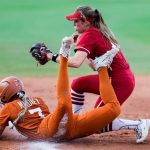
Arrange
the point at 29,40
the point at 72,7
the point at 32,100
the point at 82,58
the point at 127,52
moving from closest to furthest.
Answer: the point at 82,58
the point at 32,100
the point at 127,52
the point at 29,40
the point at 72,7

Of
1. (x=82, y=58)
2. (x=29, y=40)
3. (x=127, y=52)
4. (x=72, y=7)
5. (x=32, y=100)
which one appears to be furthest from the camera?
(x=72, y=7)

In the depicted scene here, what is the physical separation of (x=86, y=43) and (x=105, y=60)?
257 mm

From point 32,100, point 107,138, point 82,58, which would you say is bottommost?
point 107,138

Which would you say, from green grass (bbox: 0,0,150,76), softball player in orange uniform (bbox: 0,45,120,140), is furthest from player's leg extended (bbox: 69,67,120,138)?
green grass (bbox: 0,0,150,76)

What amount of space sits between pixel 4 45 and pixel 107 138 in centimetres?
543

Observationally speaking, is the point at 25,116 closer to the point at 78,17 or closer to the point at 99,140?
the point at 99,140

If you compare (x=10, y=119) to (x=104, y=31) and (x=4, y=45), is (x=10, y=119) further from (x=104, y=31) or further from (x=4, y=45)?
(x=4, y=45)

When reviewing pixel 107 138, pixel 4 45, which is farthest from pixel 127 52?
pixel 107 138

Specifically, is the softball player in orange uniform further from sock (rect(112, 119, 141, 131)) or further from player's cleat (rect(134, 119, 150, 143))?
player's cleat (rect(134, 119, 150, 143))

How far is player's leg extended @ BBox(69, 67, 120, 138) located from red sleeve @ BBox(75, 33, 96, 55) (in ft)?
0.80

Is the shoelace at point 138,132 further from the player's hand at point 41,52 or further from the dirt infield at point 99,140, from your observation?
the player's hand at point 41,52

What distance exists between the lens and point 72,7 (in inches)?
521

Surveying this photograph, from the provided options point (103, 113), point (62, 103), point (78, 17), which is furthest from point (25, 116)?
point (78, 17)

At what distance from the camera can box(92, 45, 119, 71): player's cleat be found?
5441mm
